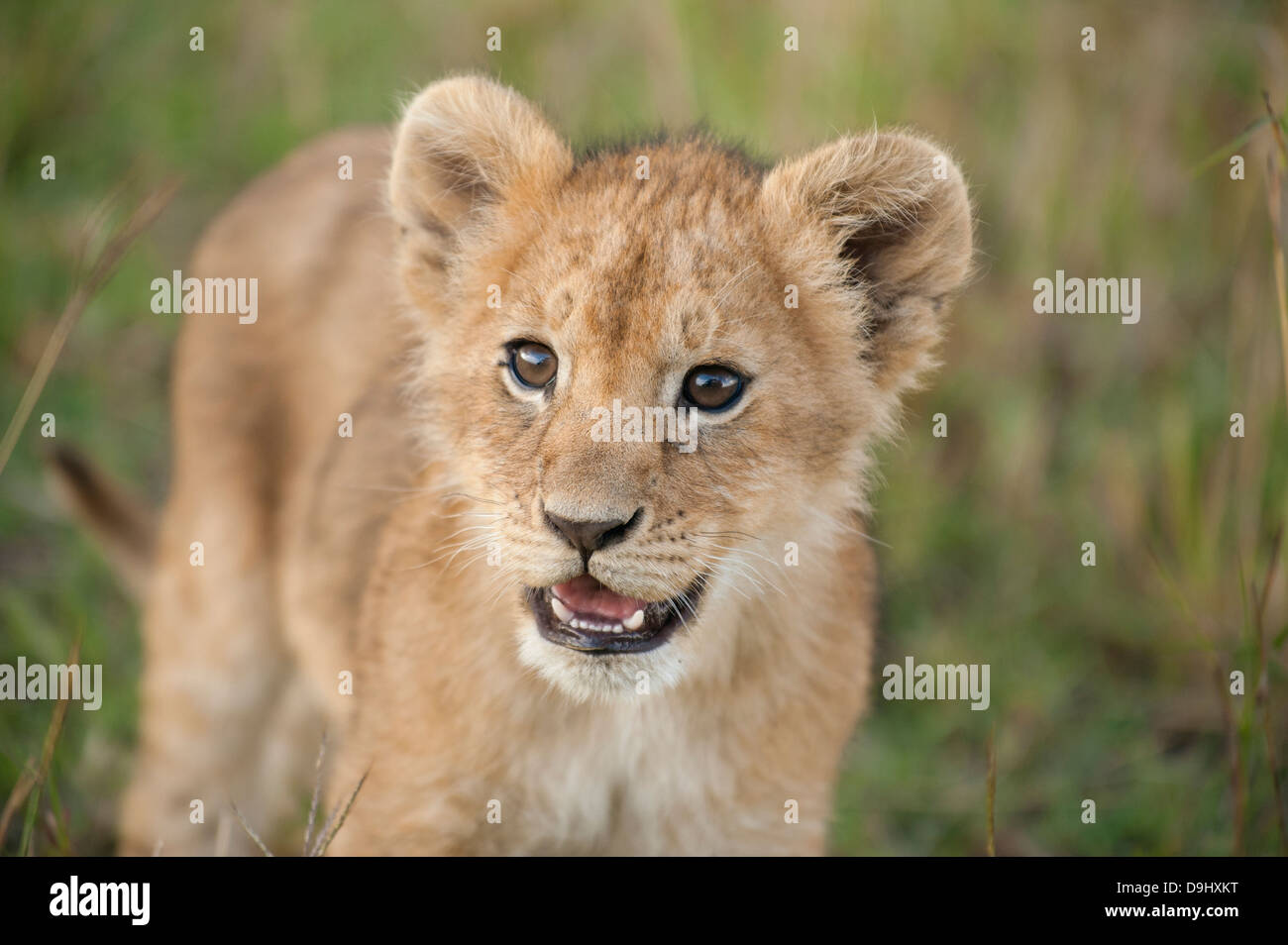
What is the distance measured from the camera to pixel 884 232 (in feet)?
12.9

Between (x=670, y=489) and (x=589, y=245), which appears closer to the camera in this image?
(x=670, y=489)

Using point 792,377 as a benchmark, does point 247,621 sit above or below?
below

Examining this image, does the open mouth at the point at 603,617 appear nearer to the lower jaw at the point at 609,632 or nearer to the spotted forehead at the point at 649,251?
the lower jaw at the point at 609,632

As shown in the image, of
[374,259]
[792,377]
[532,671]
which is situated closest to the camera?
[792,377]

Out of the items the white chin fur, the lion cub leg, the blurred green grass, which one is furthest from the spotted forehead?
the lion cub leg

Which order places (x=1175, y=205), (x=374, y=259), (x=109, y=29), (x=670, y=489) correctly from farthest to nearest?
(x=109, y=29) → (x=1175, y=205) → (x=374, y=259) → (x=670, y=489)

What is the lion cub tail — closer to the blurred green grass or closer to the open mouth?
the blurred green grass

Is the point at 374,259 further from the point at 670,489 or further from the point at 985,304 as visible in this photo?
the point at 985,304

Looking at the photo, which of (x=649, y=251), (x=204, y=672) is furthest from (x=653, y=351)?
(x=204, y=672)

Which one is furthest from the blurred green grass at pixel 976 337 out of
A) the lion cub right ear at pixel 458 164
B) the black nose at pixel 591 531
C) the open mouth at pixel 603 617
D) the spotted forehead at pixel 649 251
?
the black nose at pixel 591 531

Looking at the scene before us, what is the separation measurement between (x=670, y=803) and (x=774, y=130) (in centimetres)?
463

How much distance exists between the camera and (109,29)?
28.3 feet
